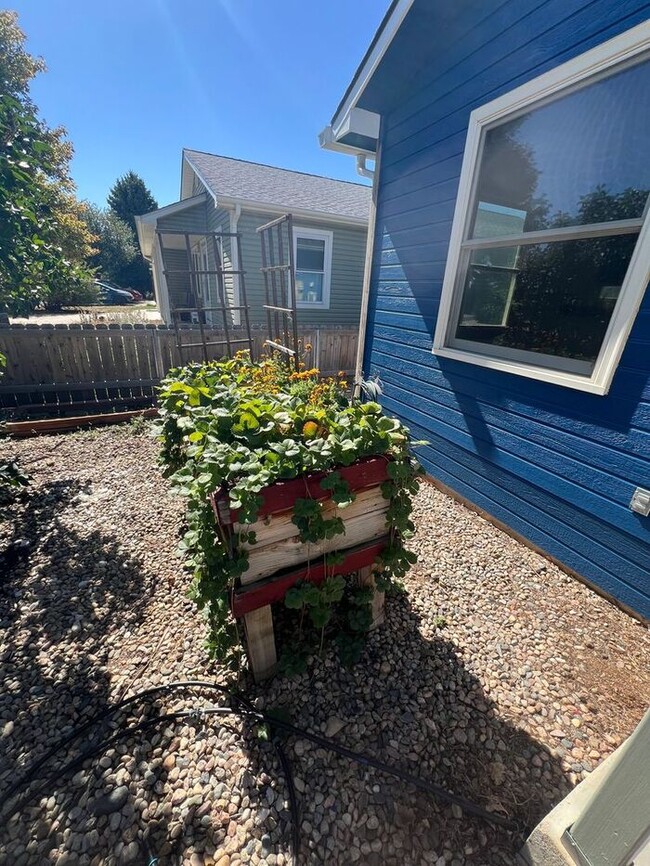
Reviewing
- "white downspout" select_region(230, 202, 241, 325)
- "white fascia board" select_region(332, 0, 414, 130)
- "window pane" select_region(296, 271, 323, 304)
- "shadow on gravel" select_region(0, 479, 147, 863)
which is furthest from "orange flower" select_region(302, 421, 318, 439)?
"window pane" select_region(296, 271, 323, 304)

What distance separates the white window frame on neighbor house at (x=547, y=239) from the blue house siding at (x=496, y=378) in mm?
69

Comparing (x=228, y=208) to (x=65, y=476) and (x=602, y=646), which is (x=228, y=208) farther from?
(x=602, y=646)

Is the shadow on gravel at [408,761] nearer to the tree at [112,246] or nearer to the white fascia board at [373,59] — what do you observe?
the white fascia board at [373,59]

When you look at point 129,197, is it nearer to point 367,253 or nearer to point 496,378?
point 367,253

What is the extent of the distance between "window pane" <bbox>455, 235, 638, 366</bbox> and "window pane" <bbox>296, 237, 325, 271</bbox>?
6.10 m

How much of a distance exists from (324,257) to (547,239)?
6.70m

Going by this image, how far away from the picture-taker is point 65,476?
332 cm

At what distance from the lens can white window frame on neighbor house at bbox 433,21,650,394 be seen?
5.84ft

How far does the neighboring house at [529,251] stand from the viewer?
6.18 feet

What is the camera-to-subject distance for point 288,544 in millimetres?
1434

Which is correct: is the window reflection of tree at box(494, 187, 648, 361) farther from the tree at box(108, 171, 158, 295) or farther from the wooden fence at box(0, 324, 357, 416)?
the tree at box(108, 171, 158, 295)

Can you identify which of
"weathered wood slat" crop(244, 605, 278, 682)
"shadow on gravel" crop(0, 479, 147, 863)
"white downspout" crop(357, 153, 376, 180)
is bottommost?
"shadow on gravel" crop(0, 479, 147, 863)

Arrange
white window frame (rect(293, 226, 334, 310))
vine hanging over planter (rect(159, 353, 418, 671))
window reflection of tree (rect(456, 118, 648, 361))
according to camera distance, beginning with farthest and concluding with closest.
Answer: white window frame (rect(293, 226, 334, 310)) → window reflection of tree (rect(456, 118, 648, 361)) → vine hanging over planter (rect(159, 353, 418, 671))

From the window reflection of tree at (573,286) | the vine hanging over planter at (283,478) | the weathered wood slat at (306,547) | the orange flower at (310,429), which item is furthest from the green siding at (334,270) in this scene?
the weathered wood slat at (306,547)
